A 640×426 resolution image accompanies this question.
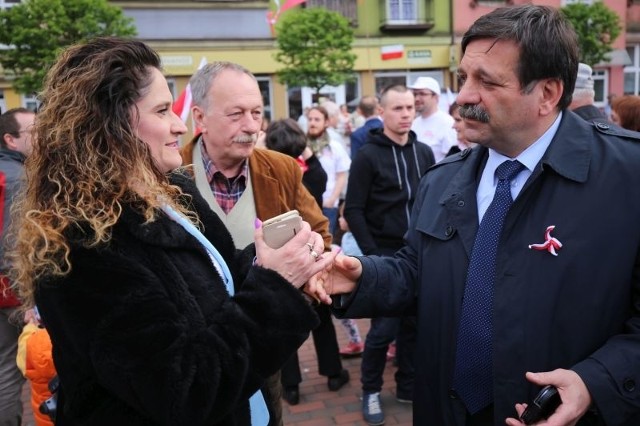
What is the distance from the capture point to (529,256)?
1692mm

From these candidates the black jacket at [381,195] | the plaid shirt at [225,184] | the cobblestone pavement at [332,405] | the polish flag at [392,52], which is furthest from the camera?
the polish flag at [392,52]

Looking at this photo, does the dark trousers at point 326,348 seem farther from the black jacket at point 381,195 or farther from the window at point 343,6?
the window at point 343,6

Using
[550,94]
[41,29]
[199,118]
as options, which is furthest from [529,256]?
[41,29]

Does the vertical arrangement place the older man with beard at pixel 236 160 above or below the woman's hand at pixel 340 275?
above

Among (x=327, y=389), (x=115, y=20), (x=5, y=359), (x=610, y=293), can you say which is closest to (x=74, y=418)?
(x=610, y=293)

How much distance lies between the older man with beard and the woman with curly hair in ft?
3.20

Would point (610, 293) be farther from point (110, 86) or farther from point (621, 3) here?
point (621, 3)

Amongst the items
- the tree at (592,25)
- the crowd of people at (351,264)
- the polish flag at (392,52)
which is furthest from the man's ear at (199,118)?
the tree at (592,25)

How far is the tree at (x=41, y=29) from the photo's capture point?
482 inches

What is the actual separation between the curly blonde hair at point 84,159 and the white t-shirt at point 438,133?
4842 mm

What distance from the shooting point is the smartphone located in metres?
1.71

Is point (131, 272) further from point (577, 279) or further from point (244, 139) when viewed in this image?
point (244, 139)

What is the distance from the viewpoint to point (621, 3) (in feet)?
75.7

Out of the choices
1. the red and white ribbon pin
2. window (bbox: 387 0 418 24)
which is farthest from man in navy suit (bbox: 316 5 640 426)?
window (bbox: 387 0 418 24)
